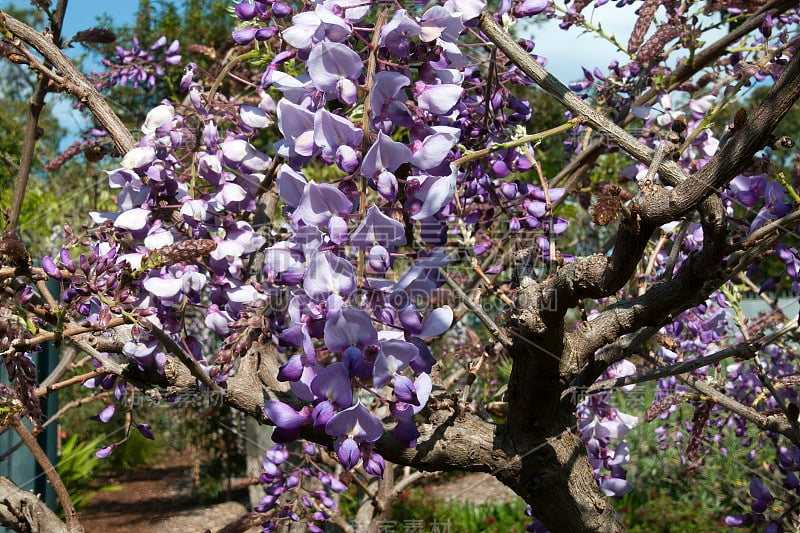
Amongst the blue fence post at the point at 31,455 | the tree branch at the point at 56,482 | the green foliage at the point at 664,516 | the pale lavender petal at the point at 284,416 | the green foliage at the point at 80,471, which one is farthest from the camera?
the green foliage at the point at 664,516

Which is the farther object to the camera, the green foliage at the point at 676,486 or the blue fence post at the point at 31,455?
the green foliage at the point at 676,486

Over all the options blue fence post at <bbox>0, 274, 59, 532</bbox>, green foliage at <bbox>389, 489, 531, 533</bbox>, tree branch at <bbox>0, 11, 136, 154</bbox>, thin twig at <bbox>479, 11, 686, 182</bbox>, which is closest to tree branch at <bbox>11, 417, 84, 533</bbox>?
tree branch at <bbox>0, 11, 136, 154</bbox>

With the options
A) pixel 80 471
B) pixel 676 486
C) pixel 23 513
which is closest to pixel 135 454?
pixel 80 471

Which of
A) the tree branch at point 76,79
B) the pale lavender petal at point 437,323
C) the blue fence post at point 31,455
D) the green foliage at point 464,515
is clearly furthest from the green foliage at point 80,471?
the pale lavender petal at point 437,323

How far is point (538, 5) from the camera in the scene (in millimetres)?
1380

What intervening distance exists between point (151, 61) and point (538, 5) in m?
1.68

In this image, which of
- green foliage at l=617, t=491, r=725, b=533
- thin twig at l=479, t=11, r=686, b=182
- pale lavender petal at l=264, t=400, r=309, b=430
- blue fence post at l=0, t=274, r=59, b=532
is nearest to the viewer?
pale lavender petal at l=264, t=400, r=309, b=430

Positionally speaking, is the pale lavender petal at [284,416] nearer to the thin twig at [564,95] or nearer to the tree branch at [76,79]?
the thin twig at [564,95]

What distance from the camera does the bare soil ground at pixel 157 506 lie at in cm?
302

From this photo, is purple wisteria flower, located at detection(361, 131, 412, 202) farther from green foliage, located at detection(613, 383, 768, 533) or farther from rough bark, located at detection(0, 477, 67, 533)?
green foliage, located at detection(613, 383, 768, 533)

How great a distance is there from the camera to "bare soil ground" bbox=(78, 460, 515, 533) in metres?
3.02

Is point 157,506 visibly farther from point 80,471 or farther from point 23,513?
point 23,513

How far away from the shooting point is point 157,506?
11.1ft

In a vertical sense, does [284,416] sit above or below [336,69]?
below
